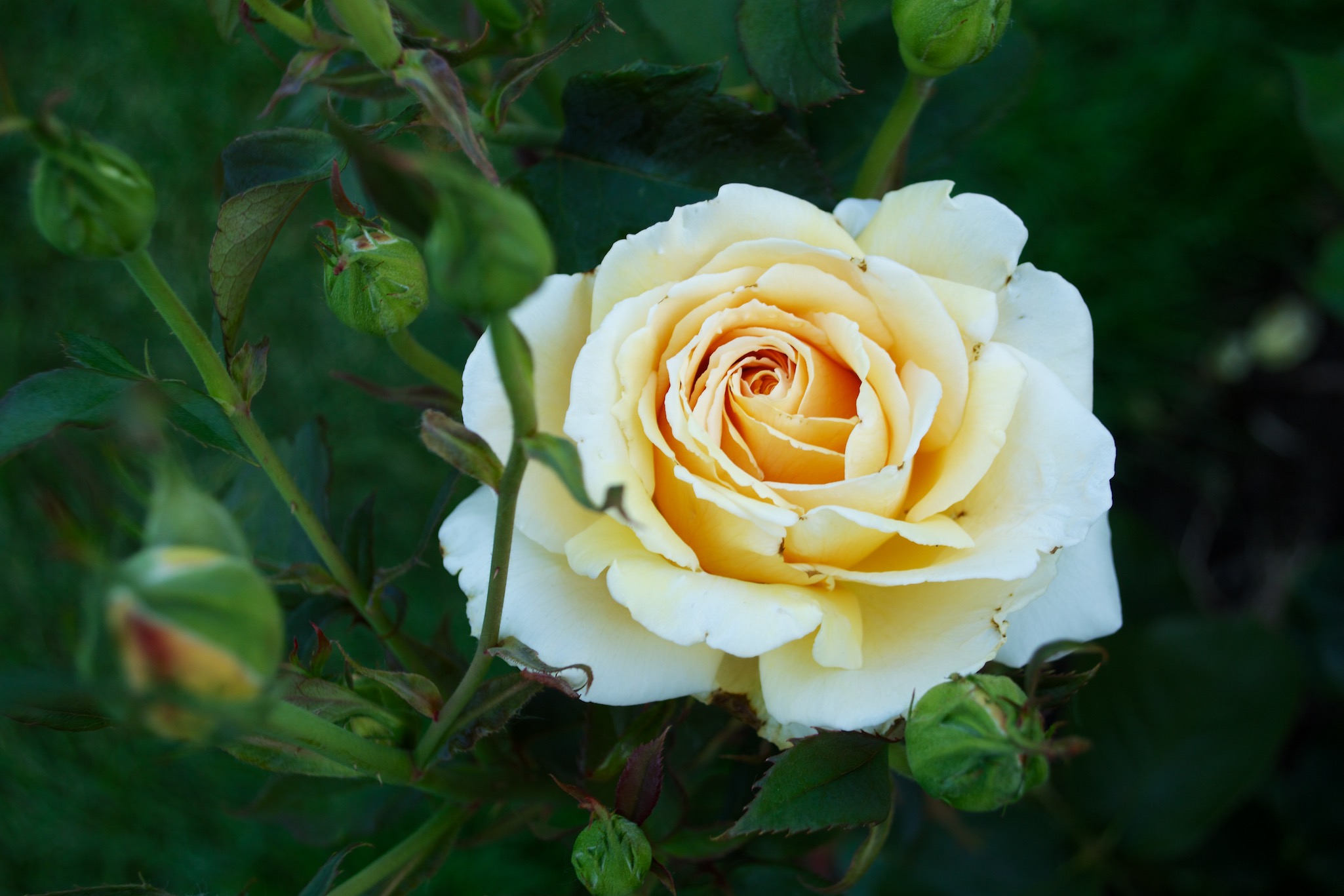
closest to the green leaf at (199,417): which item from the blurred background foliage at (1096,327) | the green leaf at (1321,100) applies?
the blurred background foliage at (1096,327)

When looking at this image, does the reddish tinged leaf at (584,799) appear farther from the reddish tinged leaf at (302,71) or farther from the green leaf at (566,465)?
the reddish tinged leaf at (302,71)

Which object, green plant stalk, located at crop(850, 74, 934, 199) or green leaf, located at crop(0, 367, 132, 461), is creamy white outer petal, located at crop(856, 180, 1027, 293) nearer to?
green plant stalk, located at crop(850, 74, 934, 199)

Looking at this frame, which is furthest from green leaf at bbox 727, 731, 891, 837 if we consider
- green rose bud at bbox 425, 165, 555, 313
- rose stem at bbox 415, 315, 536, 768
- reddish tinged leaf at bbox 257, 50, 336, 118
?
reddish tinged leaf at bbox 257, 50, 336, 118

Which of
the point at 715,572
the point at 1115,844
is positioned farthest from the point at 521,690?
the point at 1115,844

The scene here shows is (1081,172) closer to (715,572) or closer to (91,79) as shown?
(715,572)

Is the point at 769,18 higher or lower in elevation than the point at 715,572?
higher

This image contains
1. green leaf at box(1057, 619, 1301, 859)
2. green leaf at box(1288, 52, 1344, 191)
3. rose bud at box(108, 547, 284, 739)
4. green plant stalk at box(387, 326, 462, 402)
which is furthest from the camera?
green leaf at box(1057, 619, 1301, 859)

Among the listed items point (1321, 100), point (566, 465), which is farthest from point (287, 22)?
point (1321, 100)
